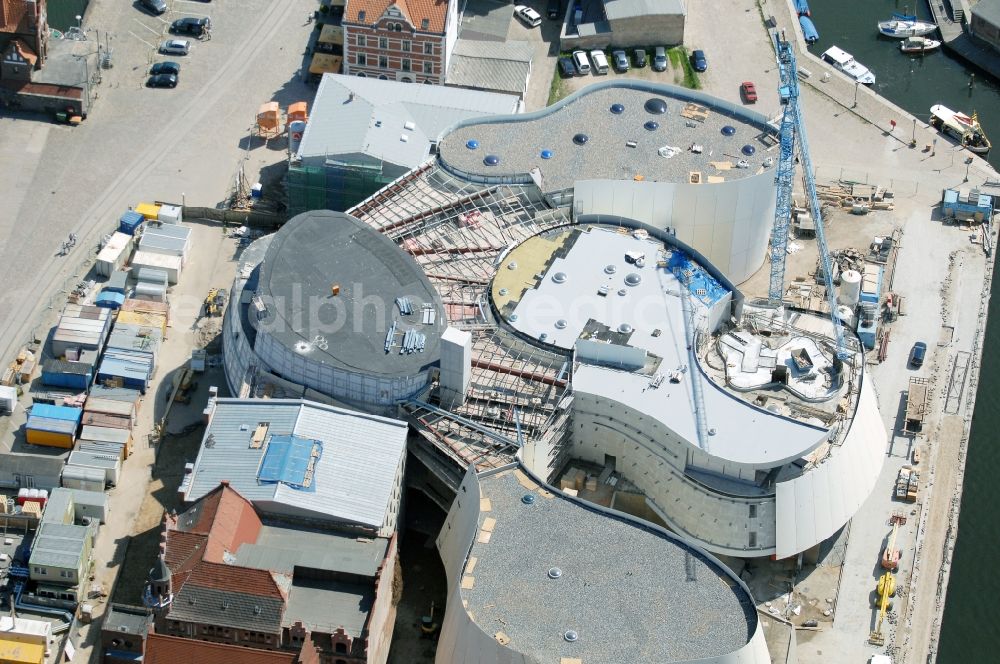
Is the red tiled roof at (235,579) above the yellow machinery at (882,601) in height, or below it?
above

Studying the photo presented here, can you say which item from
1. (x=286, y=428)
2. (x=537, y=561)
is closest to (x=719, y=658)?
(x=537, y=561)

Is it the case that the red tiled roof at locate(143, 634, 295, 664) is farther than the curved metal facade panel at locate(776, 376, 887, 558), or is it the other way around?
the curved metal facade panel at locate(776, 376, 887, 558)

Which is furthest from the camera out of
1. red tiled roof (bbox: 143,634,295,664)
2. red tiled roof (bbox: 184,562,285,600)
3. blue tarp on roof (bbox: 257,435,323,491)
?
blue tarp on roof (bbox: 257,435,323,491)

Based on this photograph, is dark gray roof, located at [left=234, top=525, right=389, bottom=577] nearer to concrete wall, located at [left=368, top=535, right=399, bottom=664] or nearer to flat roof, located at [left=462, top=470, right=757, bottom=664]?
concrete wall, located at [left=368, top=535, right=399, bottom=664]

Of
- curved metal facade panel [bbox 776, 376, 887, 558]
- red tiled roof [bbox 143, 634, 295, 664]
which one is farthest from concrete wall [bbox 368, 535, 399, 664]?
curved metal facade panel [bbox 776, 376, 887, 558]

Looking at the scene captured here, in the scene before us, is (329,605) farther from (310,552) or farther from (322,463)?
(322,463)

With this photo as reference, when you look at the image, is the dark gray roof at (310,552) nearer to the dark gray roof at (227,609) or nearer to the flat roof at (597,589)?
the dark gray roof at (227,609)

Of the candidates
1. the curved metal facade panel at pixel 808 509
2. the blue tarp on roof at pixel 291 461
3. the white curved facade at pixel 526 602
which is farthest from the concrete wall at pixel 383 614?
the curved metal facade panel at pixel 808 509

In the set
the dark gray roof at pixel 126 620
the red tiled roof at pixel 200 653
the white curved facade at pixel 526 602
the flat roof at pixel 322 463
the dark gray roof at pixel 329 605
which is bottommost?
the dark gray roof at pixel 126 620

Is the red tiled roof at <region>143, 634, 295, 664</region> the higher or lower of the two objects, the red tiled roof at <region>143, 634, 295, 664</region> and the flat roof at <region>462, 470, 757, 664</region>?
the lower
